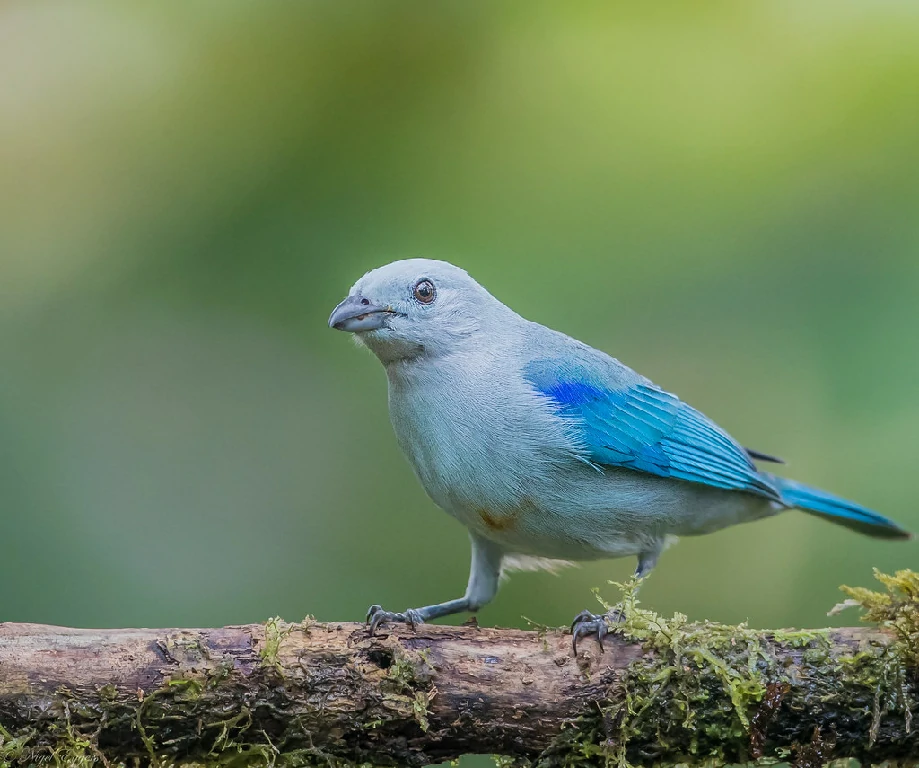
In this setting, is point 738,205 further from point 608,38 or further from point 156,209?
point 156,209

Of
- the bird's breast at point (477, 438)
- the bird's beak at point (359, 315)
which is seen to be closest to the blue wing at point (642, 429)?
the bird's breast at point (477, 438)

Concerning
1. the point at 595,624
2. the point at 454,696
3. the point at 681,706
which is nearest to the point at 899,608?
the point at 681,706

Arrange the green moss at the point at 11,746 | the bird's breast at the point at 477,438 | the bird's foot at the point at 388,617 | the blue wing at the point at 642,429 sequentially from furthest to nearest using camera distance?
1. the blue wing at the point at 642,429
2. the bird's breast at the point at 477,438
3. the bird's foot at the point at 388,617
4. the green moss at the point at 11,746

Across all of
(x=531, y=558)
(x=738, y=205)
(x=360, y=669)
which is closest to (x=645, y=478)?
(x=531, y=558)

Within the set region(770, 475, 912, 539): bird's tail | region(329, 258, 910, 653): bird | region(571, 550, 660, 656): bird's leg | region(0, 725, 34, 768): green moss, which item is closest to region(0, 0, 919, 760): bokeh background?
region(770, 475, 912, 539): bird's tail

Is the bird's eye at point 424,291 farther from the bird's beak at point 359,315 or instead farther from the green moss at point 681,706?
the green moss at point 681,706

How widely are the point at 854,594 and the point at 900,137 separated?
3.63 meters

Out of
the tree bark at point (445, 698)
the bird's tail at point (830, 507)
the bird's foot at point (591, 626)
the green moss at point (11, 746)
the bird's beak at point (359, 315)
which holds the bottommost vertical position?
the green moss at point (11, 746)

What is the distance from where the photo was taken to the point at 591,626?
3.44m

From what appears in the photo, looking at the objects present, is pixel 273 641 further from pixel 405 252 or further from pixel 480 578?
pixel 405 252

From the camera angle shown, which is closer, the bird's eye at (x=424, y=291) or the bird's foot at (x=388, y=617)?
the bird's foot at (x=388, y=617)

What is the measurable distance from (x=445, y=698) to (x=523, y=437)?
3.62ft

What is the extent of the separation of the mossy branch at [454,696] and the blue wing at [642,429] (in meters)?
0.90

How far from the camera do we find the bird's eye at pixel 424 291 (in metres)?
4.07
